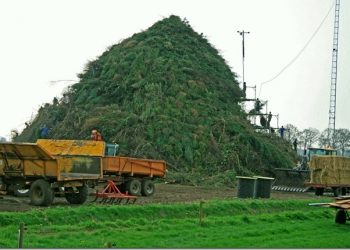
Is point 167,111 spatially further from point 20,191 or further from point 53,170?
point 53,170

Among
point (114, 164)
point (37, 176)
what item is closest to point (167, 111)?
point (114, 164)

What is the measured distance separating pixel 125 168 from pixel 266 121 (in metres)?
23.1

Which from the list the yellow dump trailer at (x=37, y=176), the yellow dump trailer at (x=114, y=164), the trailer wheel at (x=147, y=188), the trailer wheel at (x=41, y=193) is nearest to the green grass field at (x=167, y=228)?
the trailer wheel at (x=41, y=193)

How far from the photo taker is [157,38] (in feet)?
157

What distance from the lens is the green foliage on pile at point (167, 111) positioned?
38.6m

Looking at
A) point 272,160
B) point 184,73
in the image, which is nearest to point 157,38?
point 184,73

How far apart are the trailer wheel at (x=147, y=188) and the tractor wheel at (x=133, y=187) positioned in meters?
0.22

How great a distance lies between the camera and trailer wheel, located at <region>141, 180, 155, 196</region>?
27.8 meters

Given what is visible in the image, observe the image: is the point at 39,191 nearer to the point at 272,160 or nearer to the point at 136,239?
the point at 136,239

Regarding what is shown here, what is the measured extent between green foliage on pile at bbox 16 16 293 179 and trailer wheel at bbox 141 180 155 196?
9.15 meters

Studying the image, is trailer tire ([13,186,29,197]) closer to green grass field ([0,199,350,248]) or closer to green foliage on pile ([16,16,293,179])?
green grass field ([0,199,350,248])

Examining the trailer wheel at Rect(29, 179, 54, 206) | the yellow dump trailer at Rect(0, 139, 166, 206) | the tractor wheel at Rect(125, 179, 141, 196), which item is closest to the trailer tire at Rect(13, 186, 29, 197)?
the yellow dump trailer at Rect(0, 139, 166, 206)

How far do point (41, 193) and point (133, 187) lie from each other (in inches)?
276

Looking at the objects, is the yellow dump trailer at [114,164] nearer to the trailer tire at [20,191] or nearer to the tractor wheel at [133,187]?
the tractor wheel at [133,187]
